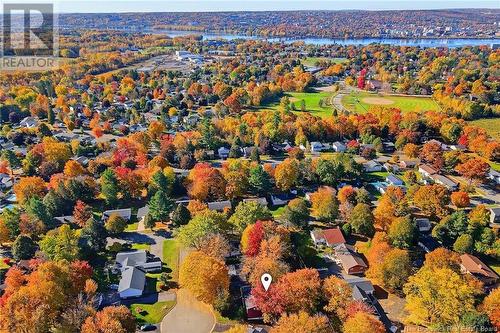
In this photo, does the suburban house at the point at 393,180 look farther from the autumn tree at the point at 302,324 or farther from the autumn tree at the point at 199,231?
the autumn tree at the point at 302,324

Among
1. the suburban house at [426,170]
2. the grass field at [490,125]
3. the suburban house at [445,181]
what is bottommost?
the suburban house at [445,181]

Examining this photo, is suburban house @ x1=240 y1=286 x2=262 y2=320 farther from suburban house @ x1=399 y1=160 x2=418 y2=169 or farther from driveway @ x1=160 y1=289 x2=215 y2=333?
suburban house @ x1=399 y1=160 x2=418 y2=169

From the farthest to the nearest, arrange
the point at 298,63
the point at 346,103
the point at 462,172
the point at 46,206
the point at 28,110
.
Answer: the point at 298,63
the point at 346,103
the point at 28,110
the point at 462,172
the point at 46,206

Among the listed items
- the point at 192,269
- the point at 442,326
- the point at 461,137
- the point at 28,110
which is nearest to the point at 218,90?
the point at 28,110

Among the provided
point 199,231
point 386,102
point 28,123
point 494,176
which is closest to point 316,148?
point 494,176

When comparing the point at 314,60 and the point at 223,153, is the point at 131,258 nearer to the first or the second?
the point at 223,153

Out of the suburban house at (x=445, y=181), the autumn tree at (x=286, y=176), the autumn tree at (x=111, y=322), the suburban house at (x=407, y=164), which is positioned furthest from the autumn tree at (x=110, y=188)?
the suburban house at (x=445, y=181)

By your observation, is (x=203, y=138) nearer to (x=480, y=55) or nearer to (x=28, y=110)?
(x=28, y=110)

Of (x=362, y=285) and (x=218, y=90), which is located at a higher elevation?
(x=218, y=90)
